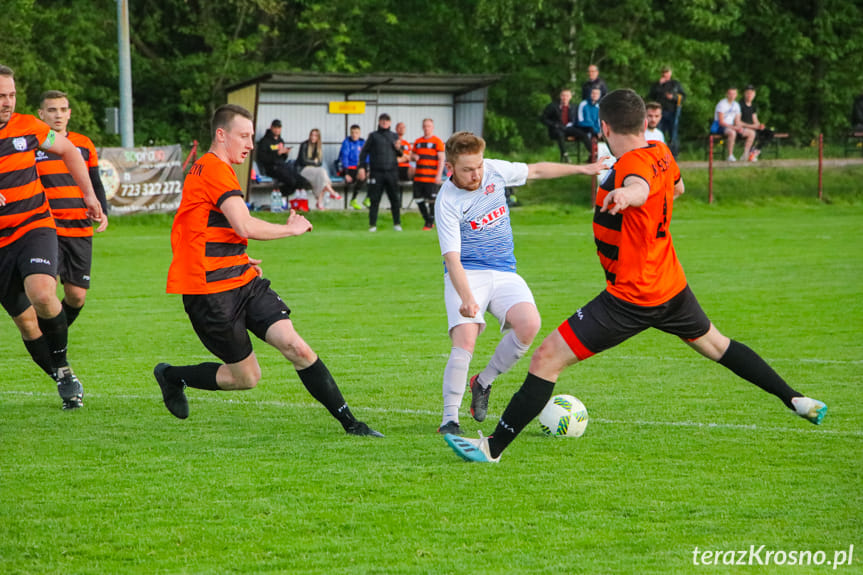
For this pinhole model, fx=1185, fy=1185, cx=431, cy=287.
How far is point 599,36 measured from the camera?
37250 millimetres

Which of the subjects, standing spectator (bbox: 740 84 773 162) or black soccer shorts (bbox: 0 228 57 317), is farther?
standing spectator (bbox: 740 84 773 162)

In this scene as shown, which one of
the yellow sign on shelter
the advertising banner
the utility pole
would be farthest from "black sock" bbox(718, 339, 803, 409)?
the yellow sign on shelter

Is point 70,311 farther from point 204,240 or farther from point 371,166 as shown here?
point 371,166

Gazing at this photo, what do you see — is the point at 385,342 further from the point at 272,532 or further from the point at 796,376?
the point at 272,532

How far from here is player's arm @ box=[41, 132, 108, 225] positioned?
769cm

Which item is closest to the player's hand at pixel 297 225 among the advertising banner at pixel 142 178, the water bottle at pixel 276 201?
the advertising banner at pixel 142 178

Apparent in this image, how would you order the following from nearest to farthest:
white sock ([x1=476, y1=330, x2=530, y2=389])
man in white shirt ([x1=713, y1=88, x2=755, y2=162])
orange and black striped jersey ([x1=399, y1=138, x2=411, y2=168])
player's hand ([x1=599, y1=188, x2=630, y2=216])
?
player's hand ([x1=599, y1=188, x2=630, y2=216]), white sock ([x1=476, y1=330, x2=530, y2=389]), orange and black striped jersey ([x1=399, y1=138, x2=411, y2=168]), man in white shirt ([x1=713, y1=88, x2=755, y2=162])

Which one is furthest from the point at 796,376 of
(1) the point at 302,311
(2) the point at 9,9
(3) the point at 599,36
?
(3) the point at 599,36

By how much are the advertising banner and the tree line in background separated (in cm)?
1017

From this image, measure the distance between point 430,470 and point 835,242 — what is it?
Answer: 14774mm

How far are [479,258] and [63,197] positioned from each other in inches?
136

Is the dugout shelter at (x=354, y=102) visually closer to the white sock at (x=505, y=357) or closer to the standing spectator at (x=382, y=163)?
the standing spectator at (x=382, y=163)

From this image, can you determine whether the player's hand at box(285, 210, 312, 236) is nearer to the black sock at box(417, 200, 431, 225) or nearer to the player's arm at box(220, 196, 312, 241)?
the player's arm at box(220, 196, 312, 241)

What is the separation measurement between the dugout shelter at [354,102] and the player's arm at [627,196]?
21.5 m
